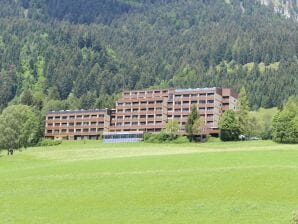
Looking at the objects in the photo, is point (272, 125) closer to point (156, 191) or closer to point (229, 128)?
point (229, 128)

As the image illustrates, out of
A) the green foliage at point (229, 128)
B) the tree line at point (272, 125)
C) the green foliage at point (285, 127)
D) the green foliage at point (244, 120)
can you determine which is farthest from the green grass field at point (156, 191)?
the green foliage at point (244, 120)

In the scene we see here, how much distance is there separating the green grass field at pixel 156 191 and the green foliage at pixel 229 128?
238 feet

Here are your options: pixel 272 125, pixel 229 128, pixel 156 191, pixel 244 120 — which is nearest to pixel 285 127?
pixel 272 125

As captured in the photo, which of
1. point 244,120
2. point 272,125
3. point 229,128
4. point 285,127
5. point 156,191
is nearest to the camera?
point 156,191

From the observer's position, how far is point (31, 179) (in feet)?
315

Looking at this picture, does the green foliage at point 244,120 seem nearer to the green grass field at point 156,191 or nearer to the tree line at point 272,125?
the tree line at point 272,125

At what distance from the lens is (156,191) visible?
81188 mm

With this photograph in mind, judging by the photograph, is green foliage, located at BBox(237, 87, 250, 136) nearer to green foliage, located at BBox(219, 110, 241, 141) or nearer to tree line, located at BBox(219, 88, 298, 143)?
tree line, located at BBox(219, 88, 298, 143)

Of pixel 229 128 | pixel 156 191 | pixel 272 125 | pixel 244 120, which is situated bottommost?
pixel 156 191

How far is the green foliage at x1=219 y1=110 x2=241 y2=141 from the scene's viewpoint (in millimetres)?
191375

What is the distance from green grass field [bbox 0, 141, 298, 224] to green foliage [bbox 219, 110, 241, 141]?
72.5 meters

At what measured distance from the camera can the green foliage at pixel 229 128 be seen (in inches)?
7534

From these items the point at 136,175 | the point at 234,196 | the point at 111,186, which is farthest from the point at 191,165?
the point at 234,196

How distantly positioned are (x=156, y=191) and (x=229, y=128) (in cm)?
11228
